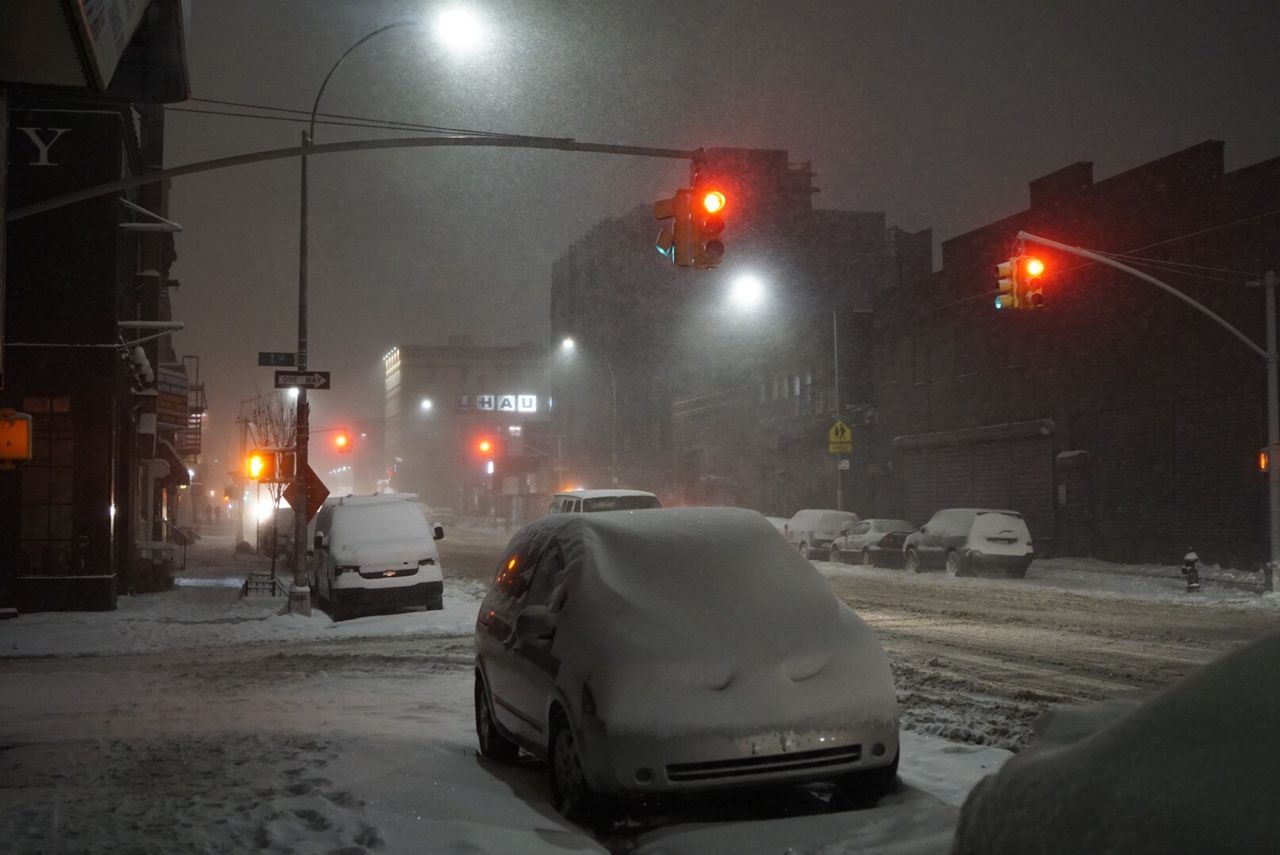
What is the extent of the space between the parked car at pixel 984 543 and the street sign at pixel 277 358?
57.9ft

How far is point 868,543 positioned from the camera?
36531mm

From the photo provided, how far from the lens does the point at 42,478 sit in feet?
75.3

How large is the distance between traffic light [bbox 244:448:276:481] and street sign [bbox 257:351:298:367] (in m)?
3.56

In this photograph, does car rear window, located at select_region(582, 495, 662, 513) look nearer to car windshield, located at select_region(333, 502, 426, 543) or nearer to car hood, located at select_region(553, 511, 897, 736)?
car windshield, located at select_region(333, 502, 426, 543)

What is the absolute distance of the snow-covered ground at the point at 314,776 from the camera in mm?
6426

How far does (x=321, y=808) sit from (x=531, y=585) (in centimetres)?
209

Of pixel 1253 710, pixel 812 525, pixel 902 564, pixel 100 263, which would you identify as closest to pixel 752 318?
pixel 812 525

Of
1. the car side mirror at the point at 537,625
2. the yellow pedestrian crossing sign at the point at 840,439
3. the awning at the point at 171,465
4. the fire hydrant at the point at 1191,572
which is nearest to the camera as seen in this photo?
the car side mirror at the point at 537,625

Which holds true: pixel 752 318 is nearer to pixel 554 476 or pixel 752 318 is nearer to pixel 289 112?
pixel 554 476

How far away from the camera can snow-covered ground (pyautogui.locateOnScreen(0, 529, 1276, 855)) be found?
6426 millimetres

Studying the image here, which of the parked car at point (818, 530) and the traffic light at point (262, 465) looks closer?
the traffic light at point (262, 465)

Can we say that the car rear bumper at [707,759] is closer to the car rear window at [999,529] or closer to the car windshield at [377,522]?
the car windshield at [377,522]

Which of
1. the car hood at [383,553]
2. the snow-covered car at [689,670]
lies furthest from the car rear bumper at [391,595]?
the snow-covered car at [689,670]

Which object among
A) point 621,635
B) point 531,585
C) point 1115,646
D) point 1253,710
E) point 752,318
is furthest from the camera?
point 752,318
